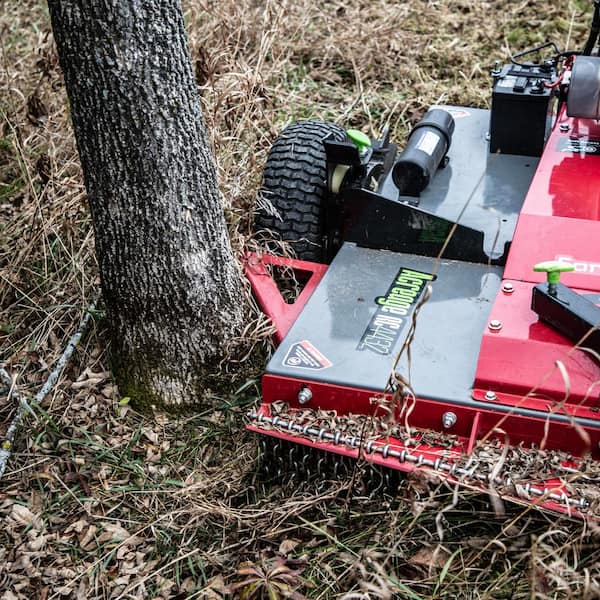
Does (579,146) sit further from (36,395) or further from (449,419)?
(36,395)

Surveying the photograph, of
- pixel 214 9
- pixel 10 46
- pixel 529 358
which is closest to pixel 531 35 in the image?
pixel 214 9

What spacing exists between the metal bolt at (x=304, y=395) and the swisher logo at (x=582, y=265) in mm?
912

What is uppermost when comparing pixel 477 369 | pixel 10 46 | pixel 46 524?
pixel 10 46

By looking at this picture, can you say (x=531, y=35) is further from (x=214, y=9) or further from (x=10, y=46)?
(x=10, y=46)

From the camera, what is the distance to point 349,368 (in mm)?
2605

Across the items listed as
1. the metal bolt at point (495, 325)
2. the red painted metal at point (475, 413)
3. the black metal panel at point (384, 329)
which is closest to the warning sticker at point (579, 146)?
the black metal panel at point (384, 329)

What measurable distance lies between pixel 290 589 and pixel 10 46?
3.77m

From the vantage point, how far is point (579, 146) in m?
3.22

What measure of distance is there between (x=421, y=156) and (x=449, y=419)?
3.94 ft

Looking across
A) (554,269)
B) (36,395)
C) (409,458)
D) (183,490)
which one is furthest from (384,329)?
(36,395)

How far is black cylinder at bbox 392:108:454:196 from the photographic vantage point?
127 inches

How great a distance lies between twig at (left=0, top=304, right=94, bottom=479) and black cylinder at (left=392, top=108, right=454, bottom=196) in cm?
131

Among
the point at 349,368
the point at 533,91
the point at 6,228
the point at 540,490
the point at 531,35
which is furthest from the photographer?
the point at 531,35

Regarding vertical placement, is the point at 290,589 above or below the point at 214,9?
below
